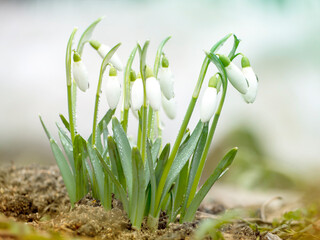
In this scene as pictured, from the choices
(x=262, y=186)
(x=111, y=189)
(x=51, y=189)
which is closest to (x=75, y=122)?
(x=111, y=189)

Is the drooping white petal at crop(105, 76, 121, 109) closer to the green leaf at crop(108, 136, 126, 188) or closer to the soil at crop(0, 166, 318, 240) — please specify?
the green leaf at crop(108, 136, 126, 188)

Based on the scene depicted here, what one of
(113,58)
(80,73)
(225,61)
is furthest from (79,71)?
(225,61)

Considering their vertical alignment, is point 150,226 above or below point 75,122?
below

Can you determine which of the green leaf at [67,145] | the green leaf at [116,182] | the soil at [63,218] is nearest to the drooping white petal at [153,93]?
the green leaf at [116,182]

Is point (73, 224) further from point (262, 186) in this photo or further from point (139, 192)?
point (262, 186)

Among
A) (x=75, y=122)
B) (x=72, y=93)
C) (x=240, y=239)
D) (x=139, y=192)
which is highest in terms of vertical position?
(x=72, y=93)

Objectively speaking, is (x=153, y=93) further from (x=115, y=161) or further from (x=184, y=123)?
(x=115, y=161)

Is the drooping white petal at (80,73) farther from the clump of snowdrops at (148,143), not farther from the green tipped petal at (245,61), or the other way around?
the green tipped petal at (245,61)

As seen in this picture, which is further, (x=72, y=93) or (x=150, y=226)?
(x=72, y=93)
